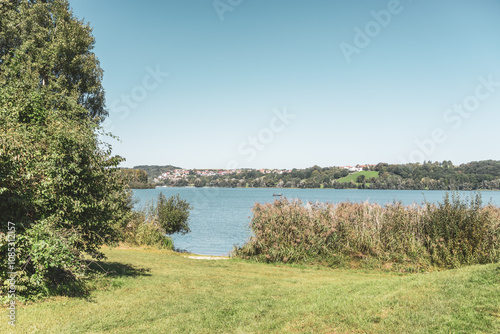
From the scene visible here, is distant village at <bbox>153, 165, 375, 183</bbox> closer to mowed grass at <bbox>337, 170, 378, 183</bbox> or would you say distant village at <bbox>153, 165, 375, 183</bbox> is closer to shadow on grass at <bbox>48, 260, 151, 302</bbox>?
mowed grass at <bbox>337, 170, 378, 183</bbox>

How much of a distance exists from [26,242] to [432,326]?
802cm

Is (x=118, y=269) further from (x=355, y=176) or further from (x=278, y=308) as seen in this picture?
(x=355, y=176)

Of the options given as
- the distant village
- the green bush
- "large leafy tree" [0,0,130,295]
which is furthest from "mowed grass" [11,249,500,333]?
the distant village

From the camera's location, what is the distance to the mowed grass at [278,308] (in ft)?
18.6

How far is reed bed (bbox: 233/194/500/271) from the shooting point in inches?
508

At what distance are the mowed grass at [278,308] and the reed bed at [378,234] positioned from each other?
592 centimetres

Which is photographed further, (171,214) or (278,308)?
(171,214)

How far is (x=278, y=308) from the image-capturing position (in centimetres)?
743

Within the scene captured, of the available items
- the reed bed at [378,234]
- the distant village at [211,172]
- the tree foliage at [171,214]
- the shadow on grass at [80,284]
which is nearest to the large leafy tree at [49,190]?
the shadow on grass at [80,284]

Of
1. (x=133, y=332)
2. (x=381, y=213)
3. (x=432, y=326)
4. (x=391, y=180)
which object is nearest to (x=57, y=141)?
(x=133, y=332)

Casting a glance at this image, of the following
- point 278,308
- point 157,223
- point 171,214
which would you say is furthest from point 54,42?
point 278,308

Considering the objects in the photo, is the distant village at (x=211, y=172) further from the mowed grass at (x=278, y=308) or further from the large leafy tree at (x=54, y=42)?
the mowed grass at (x=278, y=308)

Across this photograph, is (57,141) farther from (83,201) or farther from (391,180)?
(391,180)

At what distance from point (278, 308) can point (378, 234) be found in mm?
8939
